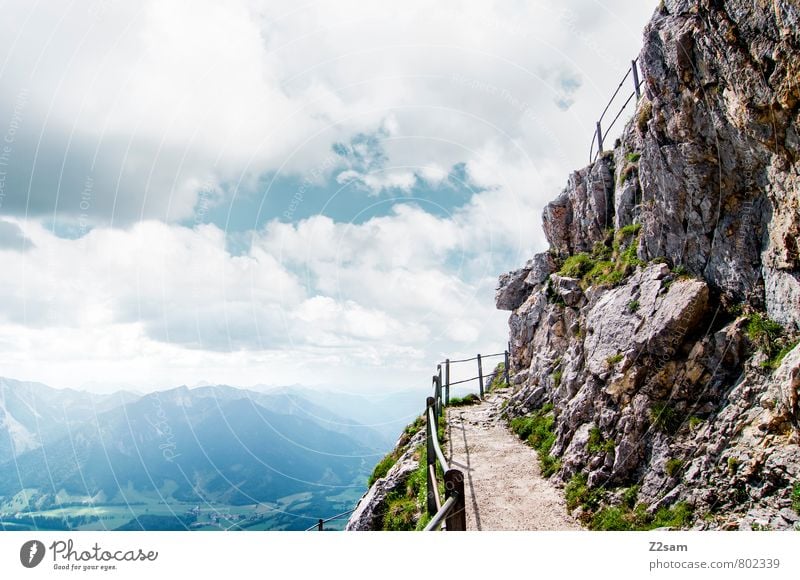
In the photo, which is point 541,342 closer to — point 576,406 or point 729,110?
point 576,406

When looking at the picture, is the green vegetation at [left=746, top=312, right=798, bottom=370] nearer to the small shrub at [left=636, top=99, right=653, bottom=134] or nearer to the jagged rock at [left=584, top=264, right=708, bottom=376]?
the jagged rock at [left=584, top=264, right=708, bottom=376]

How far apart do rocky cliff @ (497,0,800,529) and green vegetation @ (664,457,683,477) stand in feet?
0.06

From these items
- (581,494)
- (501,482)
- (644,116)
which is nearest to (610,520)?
(581,494)

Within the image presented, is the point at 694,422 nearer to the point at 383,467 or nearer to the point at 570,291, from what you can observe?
the point at 570,291

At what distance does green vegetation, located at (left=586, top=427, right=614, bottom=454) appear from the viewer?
9804 millimetres

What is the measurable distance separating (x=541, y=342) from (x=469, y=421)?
15.4 feet

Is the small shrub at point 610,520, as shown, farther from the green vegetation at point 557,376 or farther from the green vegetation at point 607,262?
the green vegetation at point 607,262

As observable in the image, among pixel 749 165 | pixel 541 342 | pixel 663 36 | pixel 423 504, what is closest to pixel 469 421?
pixel 541 342

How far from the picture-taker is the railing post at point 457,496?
425 centimetres

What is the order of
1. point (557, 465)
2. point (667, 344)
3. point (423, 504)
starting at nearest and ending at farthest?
1. point (667, 344)
2. point (423, 504)
3. point (557, 465)

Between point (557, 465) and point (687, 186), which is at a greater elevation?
point (687, 186)

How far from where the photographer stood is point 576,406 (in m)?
11.8
